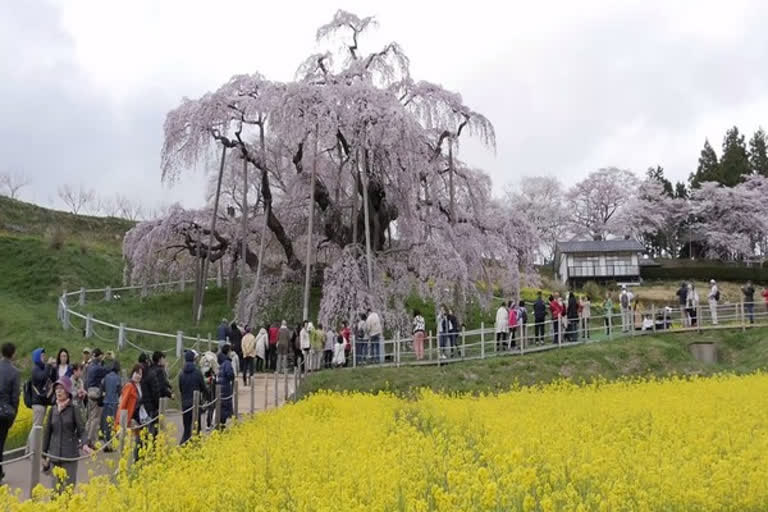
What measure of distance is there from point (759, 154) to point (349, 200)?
52.1 meters

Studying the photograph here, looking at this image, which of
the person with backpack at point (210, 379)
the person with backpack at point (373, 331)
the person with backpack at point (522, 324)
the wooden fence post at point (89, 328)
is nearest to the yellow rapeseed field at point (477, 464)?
the person with backpack at point (210, 379)

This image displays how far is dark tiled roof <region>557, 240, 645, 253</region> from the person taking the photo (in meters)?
54.3

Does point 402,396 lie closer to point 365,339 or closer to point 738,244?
point 365,339

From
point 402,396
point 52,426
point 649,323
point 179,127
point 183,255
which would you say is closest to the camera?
point 52,426

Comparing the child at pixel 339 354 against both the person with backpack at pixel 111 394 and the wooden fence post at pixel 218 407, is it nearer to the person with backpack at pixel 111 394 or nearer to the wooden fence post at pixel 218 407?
the wooden fence post at pixel 218 407

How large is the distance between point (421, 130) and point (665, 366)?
10.2m

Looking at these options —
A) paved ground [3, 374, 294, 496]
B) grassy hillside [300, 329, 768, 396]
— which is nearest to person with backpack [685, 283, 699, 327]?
Result: grassy hillside [300, 329, 768, 396]

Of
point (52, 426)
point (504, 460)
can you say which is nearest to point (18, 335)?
point (52, 426)

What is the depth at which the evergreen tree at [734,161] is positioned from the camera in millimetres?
62281

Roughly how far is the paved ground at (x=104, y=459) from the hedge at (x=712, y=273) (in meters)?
42.5

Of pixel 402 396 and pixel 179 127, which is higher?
pixel 179 127

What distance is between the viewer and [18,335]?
22.6 m

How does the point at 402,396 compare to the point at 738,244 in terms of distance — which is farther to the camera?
the point at 738,244

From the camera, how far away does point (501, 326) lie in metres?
19.5
